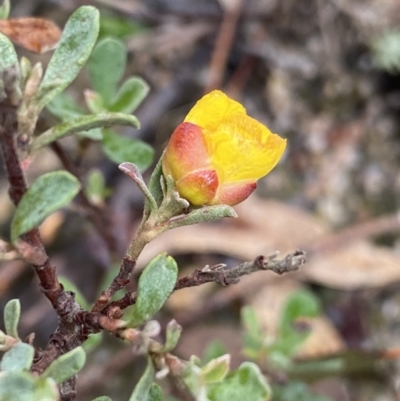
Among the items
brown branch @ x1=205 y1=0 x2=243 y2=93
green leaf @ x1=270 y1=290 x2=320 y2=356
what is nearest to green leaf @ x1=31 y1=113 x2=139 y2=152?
green leaf @ x1=270 y1=290 x2=320 y2=356

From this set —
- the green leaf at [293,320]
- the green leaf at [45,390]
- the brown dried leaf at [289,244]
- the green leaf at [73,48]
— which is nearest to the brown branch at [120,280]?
the green leaf at [45,390]

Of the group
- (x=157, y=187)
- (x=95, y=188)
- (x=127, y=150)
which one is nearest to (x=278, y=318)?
(x=95, y=188)

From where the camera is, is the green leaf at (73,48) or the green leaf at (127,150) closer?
the green leaf at (73,48)

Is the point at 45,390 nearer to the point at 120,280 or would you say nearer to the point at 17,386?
the point at 17,386

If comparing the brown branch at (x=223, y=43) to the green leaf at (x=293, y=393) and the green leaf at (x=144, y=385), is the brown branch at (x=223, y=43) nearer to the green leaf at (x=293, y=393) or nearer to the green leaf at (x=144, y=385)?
the green leaf at (x=293, y=393)

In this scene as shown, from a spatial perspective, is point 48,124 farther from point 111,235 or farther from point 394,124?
point 394,124
